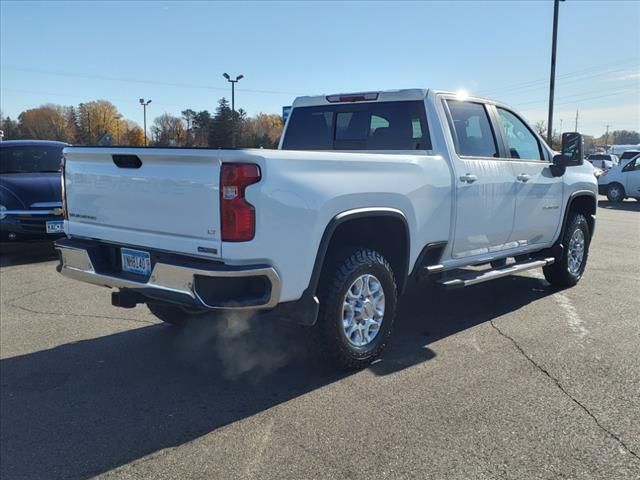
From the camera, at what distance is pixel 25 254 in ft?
32.2

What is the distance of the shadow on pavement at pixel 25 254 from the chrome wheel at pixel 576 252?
7434 mm

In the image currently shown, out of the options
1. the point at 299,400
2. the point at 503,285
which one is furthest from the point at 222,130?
the point at 299,400

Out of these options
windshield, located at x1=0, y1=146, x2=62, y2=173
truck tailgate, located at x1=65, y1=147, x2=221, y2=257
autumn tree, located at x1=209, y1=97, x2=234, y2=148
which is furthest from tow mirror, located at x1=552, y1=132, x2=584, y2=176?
autumn tree, located at x1=209, y1=97, x2=234, y2=148

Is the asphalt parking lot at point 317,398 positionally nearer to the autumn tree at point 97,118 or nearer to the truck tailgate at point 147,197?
the truck tailgate at point 147,197

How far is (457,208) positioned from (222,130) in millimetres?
37928

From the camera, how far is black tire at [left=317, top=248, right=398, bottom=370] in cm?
416

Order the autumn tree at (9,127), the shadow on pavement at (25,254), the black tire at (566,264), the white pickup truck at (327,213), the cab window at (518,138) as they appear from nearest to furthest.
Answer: the white pickup truck at (327,213)
the cab window at (518,138)
the black tire at (566,264)
the shadow on pavement at (25,254)
the autumn tree at (9,127)

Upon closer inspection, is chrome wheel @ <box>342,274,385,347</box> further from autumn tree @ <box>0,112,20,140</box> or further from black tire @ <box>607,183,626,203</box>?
autumn tree @ <box>0,112,20,140</box>

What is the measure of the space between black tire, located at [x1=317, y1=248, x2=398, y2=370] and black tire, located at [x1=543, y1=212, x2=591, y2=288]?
10.7 ft

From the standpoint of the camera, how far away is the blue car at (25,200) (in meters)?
8.88

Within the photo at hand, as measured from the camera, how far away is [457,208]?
510 centimetres

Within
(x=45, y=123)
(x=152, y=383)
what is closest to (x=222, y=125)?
(x=152, y=383)

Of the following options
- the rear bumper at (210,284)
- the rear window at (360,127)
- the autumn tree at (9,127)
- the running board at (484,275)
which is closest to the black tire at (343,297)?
the rear bumper at (210,284)

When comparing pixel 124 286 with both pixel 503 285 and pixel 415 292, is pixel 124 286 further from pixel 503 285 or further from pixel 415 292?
pixel 503 285
